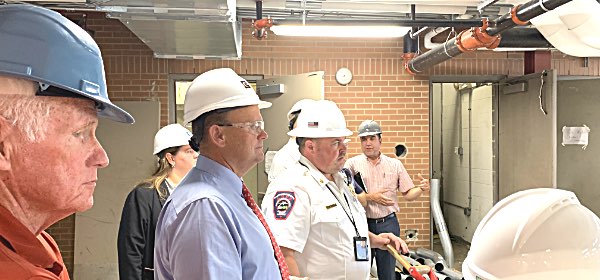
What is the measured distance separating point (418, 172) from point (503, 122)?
1235mm

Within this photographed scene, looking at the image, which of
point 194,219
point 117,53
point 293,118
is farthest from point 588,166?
point 194,219

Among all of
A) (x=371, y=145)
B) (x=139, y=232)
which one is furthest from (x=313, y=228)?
(x=371, y=145)

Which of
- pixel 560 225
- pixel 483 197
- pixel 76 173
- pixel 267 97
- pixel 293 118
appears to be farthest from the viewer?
pixel 483 197

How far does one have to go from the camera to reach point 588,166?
6402mm

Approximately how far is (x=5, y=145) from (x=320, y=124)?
2.24 m

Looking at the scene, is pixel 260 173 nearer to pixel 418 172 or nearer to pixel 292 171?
pixel 418 172

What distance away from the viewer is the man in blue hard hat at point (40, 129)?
0.87 meters

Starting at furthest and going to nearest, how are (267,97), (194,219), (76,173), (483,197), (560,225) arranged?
(483,197), (267,97), (194,219), (560,225), (76,173)

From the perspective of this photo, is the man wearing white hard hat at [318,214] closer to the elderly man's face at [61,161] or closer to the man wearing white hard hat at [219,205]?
the man wearing white hard hat at [219,205]

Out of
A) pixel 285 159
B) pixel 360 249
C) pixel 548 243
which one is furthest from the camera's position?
pixel 285 159

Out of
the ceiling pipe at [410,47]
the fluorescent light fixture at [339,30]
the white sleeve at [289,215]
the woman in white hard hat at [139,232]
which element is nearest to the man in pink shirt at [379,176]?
the fluorescent light fixture at [339,30]

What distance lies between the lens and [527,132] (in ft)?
19.7

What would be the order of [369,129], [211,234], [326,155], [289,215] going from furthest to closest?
1. [369,129]
2. [326,155]
3. [289,215]
4. [211,234]

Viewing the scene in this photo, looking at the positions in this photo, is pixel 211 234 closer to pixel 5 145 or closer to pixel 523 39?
pixel 5 145
